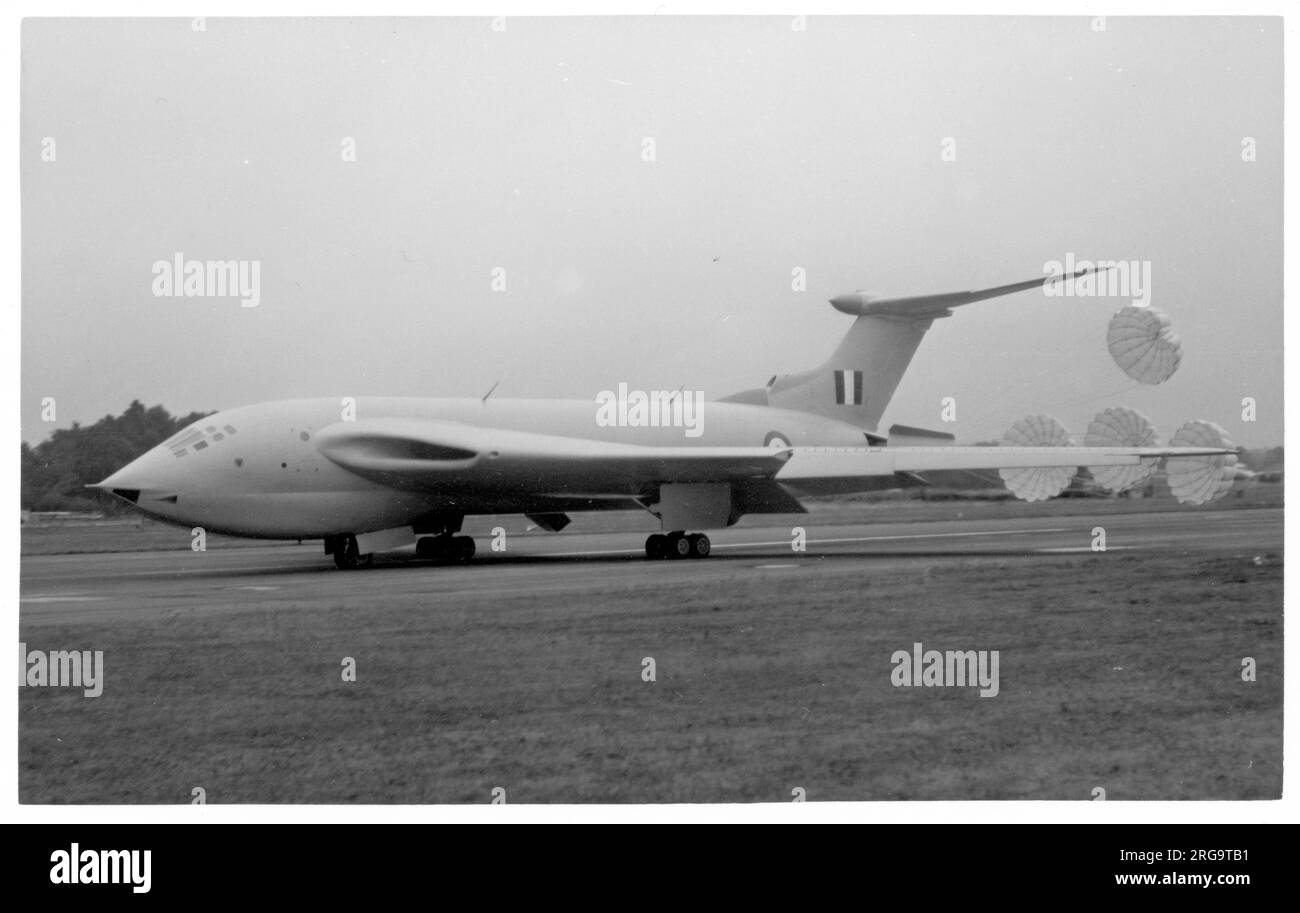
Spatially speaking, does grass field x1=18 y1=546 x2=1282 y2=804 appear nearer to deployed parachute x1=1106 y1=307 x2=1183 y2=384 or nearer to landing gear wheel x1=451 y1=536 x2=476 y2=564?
deployed parachute x1=1106 y1=307 x2=1183 y2=384

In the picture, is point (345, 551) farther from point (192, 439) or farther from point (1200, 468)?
point (1200, 468)

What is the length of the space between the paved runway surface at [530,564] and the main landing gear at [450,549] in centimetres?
50

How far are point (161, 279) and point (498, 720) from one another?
7057 millimetres

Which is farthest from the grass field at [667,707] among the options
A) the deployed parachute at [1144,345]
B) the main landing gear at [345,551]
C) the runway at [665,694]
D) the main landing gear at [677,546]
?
the main landing gear at [677,546]

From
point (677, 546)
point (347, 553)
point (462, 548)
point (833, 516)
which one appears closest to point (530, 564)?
point (462, 548)

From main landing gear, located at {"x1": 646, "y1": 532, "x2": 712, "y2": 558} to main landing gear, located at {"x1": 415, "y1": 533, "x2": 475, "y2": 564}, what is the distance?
3.45m

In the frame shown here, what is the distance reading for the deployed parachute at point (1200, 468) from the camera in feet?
67.1

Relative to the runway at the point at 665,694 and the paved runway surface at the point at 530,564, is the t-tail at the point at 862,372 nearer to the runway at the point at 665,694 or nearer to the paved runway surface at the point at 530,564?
the paved runway surface at the point at 530,564

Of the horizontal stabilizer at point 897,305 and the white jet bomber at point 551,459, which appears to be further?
the horizontal stabilizer at point 897,305

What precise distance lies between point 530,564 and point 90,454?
7410mm

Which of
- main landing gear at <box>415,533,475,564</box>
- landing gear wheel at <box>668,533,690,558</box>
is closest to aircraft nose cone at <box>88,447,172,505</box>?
main landing gear at <box>415,533,475,564</box>

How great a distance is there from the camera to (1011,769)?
9.13m

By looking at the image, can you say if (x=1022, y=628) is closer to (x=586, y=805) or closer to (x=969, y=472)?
(x=586, y=805)

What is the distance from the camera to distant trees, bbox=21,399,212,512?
46.2 feet
